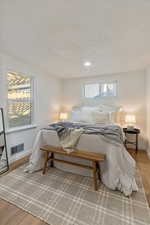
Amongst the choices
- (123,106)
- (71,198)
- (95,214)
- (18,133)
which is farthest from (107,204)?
(123,106)

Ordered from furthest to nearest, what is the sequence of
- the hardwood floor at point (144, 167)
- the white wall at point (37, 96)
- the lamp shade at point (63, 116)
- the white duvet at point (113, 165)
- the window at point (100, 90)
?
the lamp shade at point (63, 116)
the window at point (100, 90)
the white wall at point (37, 96)
the hardwood floor at point (144, 167)
the white duvet at point (113, 165)

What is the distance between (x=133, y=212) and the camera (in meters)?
1.44

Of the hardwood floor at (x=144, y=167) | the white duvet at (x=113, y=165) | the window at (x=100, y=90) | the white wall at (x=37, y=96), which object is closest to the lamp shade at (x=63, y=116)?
the white wall at (x=37, y=96)

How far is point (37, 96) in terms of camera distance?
3455 mm

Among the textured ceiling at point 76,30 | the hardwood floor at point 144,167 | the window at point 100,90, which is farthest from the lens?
the window at point 100,90

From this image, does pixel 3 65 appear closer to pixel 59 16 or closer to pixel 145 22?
pixel 59 16

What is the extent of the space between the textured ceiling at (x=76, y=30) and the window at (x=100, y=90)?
1.25 meters

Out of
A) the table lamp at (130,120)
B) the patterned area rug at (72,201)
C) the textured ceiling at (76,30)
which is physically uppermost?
the textured ceiling at (76,30)

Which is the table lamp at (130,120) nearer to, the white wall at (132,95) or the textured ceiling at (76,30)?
the white wall at (132,95)

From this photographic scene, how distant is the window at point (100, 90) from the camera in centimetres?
399

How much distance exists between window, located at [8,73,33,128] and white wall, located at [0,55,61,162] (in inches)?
6.4

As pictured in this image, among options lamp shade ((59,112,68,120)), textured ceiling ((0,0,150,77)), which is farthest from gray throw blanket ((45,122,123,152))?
lamp shade ((59,112,68,120))

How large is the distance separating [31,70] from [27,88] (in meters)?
0.50

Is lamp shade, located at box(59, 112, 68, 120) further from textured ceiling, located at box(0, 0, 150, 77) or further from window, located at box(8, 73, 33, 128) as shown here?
textured ceiling, located at box(0, 0, 150, 77)
